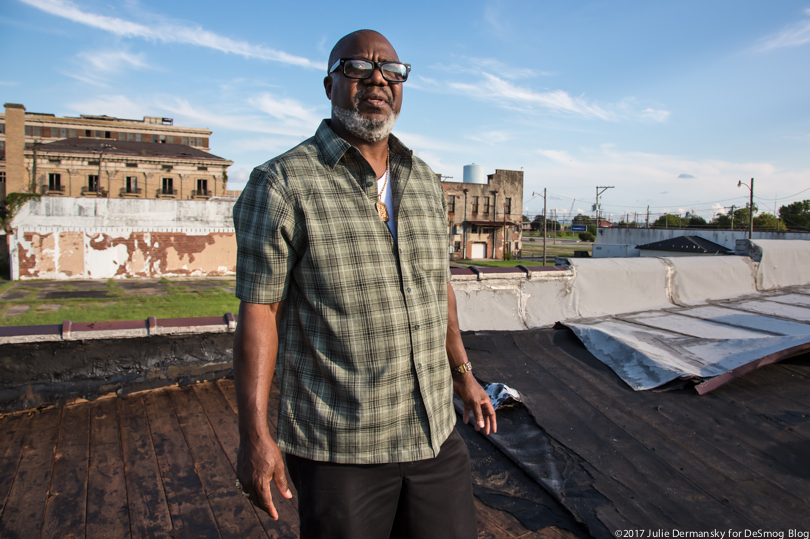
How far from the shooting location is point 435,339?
153cm

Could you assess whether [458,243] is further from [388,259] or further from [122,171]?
[388,259]

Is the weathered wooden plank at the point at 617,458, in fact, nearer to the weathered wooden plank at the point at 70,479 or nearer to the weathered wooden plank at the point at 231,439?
the weathered wooden plank at the point at 231,439

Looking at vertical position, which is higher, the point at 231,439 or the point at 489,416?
the point at 489,416

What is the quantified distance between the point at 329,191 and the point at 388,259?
0.88ft

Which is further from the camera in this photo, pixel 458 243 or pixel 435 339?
pixel 458 243

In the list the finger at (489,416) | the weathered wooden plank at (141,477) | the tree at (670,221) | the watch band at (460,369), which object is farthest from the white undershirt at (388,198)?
the tree at (670,221)

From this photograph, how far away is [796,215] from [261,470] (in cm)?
5785

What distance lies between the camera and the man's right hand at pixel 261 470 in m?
1.22

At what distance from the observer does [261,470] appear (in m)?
1.23

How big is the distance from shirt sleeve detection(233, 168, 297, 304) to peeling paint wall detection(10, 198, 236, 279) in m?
27.5

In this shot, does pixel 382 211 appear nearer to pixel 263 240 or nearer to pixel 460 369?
pixel 263 240

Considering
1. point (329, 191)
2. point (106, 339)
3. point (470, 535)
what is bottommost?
point (470, 535)

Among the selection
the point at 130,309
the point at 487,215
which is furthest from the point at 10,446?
the point at 487,215

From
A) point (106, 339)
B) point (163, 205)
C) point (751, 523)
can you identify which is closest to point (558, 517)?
point (751, 523)
